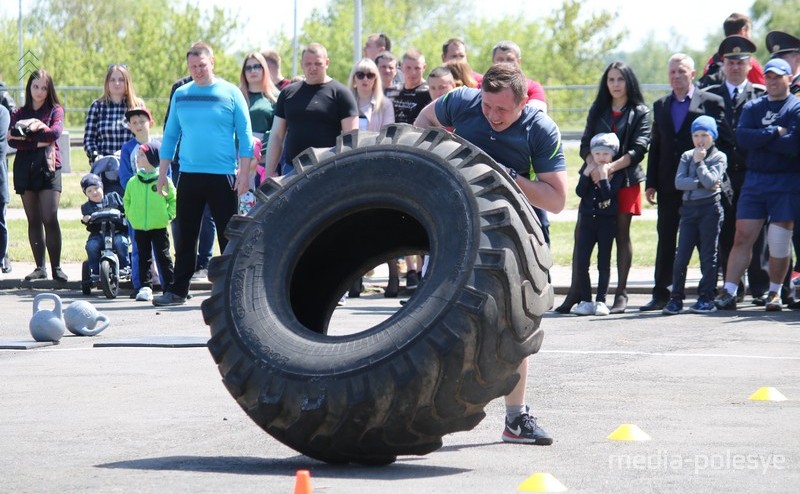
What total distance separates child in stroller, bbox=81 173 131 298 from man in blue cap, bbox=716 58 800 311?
578cm

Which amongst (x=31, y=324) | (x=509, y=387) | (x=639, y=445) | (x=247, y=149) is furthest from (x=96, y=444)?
(x=247, y=149)

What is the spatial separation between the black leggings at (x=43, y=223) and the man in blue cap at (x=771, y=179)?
6912 millimetres

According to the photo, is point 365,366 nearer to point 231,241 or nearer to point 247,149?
point 231,241

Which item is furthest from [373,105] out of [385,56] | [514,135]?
[514,135]

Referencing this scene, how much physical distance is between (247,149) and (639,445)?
7193 millimetres

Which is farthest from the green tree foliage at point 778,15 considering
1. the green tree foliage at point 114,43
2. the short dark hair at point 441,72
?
the short dark hair at point 441,72

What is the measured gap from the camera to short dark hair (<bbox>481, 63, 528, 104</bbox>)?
22.6 ft

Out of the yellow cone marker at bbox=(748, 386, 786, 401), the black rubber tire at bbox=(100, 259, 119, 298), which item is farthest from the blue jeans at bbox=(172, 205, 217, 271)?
the yellow cone marker at bbox=(748, 386, 786, 401)

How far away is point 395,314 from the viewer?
20.6 feet

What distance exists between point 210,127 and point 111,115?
2.44 meters

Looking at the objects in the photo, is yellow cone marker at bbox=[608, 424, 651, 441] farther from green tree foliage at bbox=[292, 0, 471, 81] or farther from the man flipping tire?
green tree foliage at bbox=[292, 0, 471, 81]

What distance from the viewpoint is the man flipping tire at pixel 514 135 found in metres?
6.92

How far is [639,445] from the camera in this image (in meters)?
6.69

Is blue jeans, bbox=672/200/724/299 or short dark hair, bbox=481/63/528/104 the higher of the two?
short dark hair, bbox=481/63/528/104
